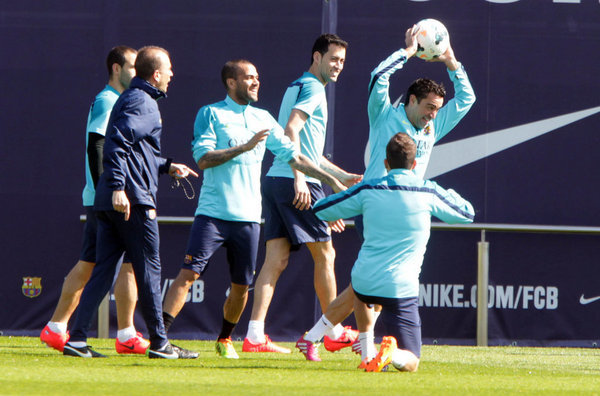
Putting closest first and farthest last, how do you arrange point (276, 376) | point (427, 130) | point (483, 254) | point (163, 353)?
point (276, 376) → point (163, 353) → point (427, 130) → point (483, 254)

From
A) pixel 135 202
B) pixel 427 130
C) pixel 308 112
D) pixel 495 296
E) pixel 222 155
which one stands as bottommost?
pixel 495 296

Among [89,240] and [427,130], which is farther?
[89,240]

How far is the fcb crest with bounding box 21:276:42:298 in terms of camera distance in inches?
304

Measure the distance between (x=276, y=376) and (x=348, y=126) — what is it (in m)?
3.45

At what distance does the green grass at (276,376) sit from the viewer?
163 inches

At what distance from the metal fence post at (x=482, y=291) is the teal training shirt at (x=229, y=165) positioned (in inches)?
93.7

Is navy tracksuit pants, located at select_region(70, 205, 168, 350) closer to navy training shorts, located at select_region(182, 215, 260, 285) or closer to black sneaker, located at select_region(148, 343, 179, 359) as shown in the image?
black sneaker, located at select_region(148, 343, 179, 359)

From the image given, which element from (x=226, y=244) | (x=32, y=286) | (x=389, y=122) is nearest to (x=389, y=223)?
(x=389, y=122)

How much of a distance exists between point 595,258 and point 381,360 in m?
3.48

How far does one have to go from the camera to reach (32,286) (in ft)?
25.3

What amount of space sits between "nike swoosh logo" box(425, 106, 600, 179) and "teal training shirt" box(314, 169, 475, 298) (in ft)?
9.18

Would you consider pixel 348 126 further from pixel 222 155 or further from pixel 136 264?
pixel 136 264

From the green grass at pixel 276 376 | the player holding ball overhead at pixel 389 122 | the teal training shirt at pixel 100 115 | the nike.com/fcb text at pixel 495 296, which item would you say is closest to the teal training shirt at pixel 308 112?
the player holding ball overhead at pixel 389 122

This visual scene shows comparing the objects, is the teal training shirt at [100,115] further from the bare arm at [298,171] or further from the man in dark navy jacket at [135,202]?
the bare arm at [298,171]
